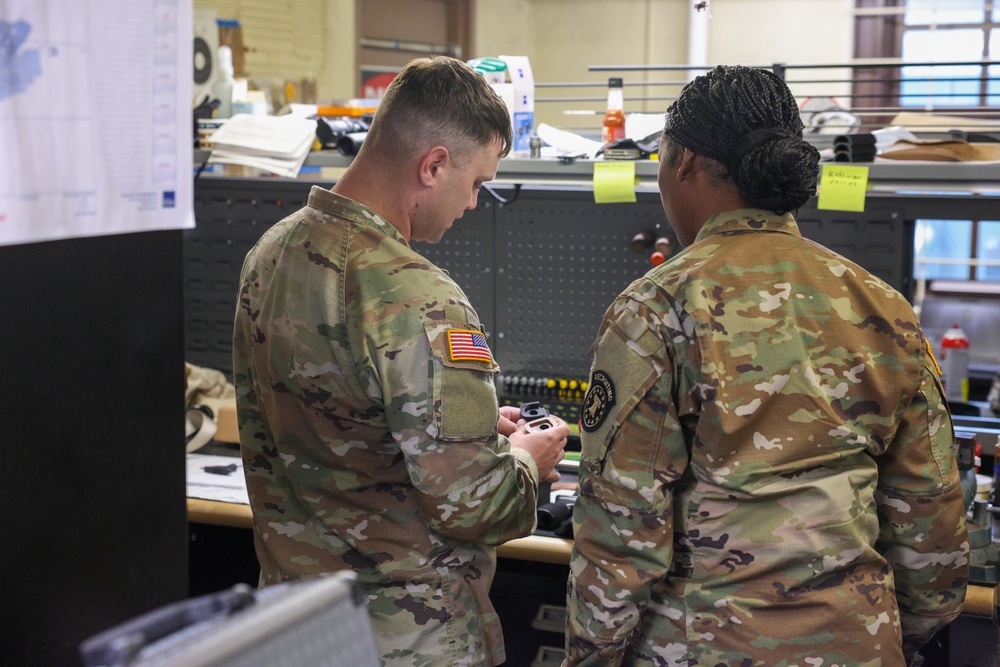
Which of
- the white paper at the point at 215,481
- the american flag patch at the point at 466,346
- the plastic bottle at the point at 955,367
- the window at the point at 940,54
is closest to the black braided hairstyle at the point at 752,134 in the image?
the american flag patch at the point at 466,346

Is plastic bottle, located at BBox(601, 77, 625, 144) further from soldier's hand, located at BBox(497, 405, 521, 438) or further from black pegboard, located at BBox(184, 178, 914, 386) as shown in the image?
soldier's hand, located at BBox(497, 405, 521, 438)

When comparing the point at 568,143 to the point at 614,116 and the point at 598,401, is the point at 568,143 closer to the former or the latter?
→ the point at 614,116

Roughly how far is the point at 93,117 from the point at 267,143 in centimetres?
127

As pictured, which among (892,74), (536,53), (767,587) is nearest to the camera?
(767,587)

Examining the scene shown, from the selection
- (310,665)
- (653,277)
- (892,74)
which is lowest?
(310,665)

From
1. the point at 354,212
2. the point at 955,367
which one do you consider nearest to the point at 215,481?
the point at 354,212

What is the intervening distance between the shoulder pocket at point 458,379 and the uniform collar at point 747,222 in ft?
1.05

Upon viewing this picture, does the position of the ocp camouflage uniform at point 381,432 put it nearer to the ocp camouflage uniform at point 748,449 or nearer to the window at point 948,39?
the ocp camouflage uniform at point 748,449

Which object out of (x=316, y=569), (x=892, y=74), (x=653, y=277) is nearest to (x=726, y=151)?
(x=653, y=277)

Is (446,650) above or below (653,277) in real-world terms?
below

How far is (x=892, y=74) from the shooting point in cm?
569

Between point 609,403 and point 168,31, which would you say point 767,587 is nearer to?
point 609,403

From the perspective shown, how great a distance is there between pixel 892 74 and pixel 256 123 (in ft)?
15.2

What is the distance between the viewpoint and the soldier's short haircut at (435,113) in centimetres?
124
